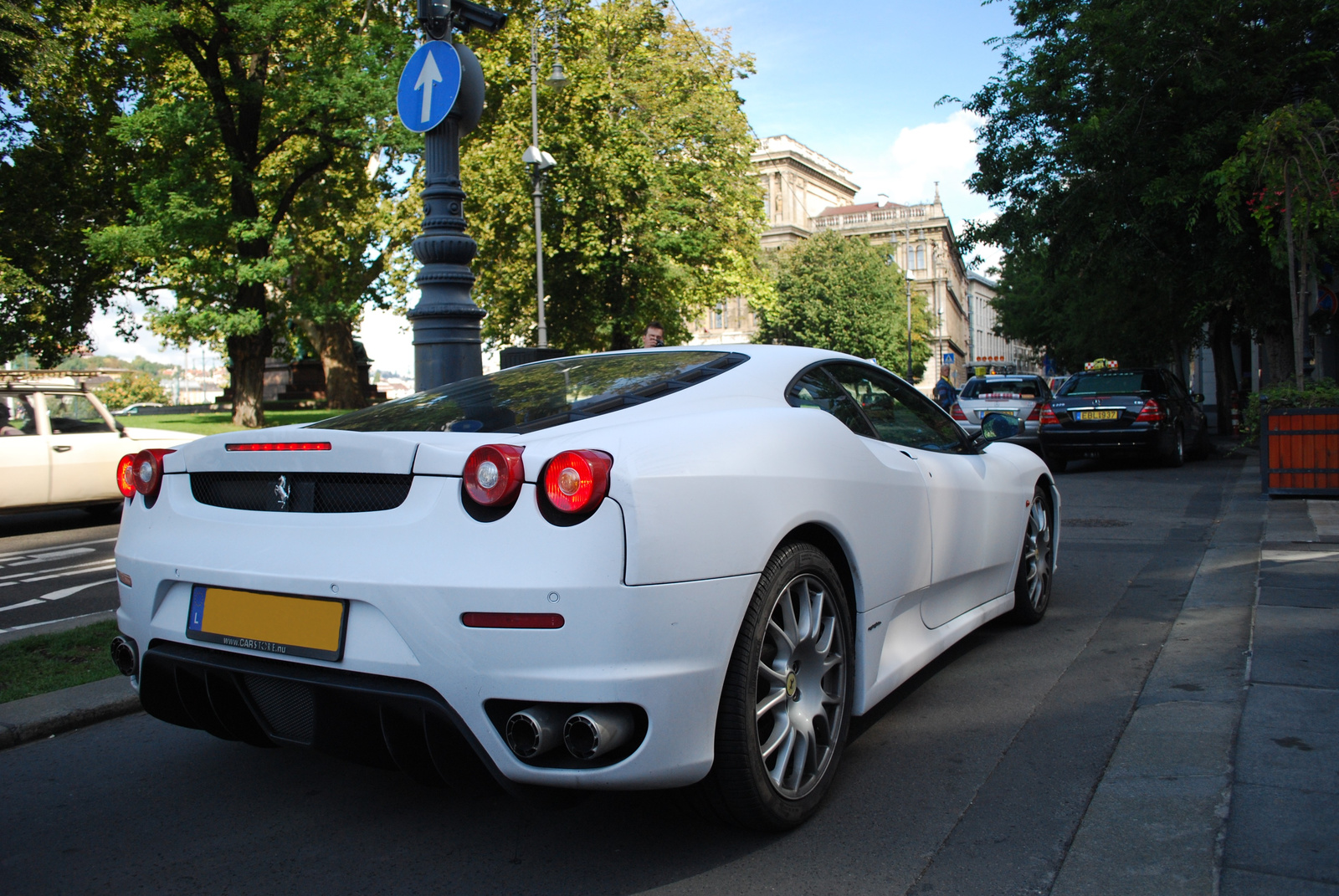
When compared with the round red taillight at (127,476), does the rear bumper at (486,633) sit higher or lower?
lower

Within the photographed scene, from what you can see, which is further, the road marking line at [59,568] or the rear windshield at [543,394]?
the road marking line at [59,568]

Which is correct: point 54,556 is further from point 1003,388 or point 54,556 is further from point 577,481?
point 1003,388

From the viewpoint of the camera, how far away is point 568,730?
235 cm

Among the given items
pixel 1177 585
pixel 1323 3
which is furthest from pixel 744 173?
pixel 1177 585

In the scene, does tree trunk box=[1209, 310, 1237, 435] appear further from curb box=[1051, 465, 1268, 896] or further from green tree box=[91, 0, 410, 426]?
curb box=[1051, 465, 1268, 896]

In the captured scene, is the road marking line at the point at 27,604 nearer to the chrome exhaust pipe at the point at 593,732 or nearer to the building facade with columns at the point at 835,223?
the chrome exhaust pipe at the point at 593,732

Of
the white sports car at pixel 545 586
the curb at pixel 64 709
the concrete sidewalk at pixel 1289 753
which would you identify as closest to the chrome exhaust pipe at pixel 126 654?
the white sports car at pixel 545 586

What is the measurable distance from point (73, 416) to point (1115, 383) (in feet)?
44.2

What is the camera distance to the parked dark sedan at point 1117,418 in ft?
49.2

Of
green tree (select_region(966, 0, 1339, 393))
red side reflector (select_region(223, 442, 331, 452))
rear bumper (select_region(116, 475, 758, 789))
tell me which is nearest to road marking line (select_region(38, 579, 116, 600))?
red side reflector (select_region(223, 442, 331, 452))

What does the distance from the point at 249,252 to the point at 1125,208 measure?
1731 centimetres

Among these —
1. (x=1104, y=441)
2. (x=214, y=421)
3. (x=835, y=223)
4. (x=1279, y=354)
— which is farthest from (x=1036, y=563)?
(x=835, y=223)

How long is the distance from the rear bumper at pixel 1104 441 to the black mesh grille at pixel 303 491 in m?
14.2

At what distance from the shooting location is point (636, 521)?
239 cm
